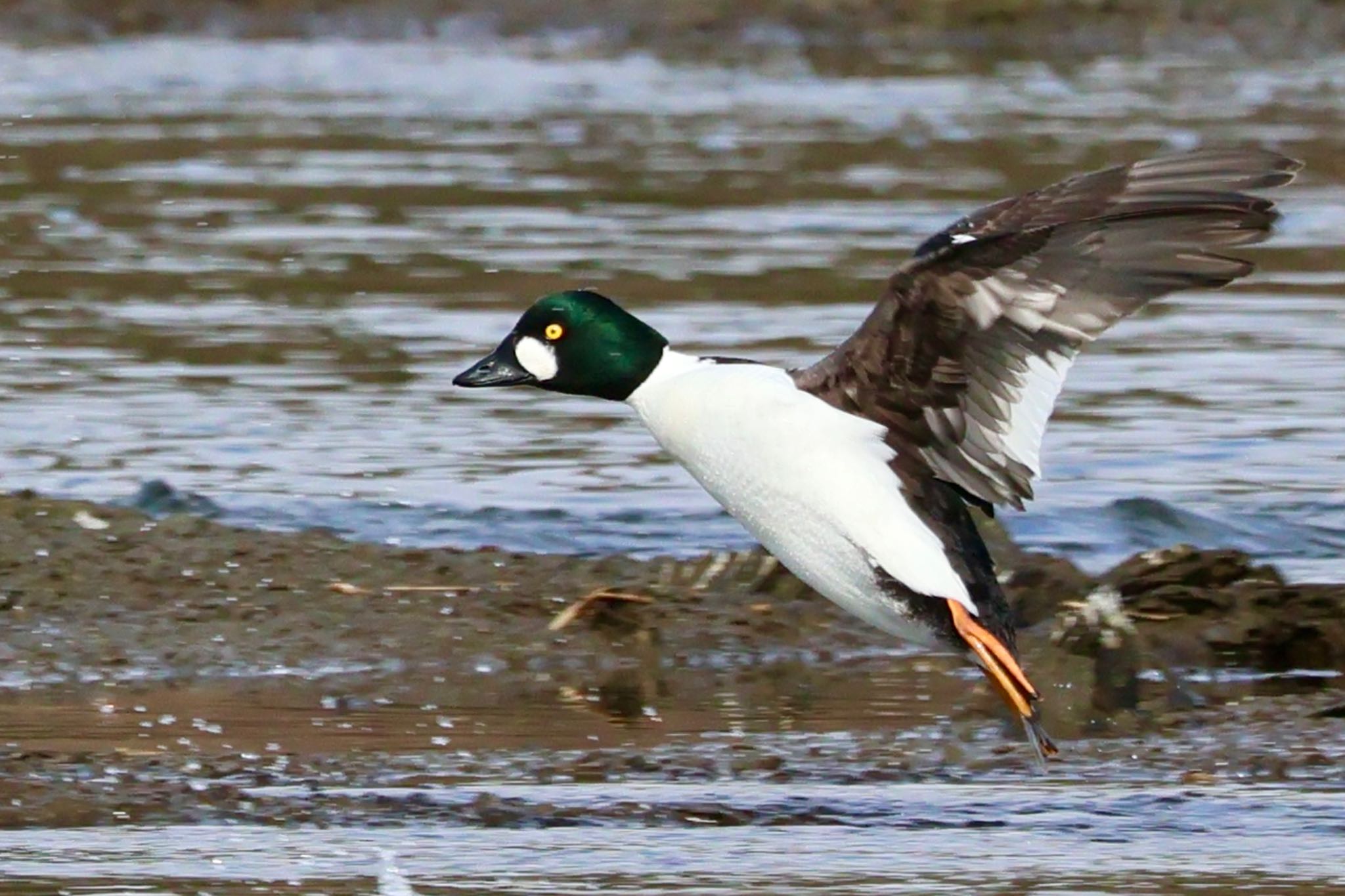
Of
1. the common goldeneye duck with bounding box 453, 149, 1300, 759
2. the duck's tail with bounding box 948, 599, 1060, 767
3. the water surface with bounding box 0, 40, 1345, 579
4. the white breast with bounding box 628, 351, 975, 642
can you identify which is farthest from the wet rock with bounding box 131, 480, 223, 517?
the duck's tail with bounding box 948, 599, 1060, 767

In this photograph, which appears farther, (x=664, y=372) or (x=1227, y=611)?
(x=1227, y=611)

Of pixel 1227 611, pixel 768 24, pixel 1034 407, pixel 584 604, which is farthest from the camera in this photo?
pixel 768 24

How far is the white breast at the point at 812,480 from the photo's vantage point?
7.36 meters

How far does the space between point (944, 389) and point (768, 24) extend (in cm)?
2720

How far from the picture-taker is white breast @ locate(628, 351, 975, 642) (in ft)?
24.1

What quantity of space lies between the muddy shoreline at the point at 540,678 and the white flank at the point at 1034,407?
0.84 m

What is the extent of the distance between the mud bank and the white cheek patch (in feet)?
84.8

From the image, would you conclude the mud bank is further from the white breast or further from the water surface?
the white breast

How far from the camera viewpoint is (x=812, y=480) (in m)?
7.36

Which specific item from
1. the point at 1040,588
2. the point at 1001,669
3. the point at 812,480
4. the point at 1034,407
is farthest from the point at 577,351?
the point at 1040,588

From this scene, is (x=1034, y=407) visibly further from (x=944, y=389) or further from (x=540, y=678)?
(x=540, y=678)

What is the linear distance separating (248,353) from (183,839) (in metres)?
7.79

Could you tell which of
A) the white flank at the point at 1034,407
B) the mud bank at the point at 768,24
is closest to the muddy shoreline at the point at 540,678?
the white flank at the point at 1034,407

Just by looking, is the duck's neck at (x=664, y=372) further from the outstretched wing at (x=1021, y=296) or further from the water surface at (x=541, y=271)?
the water surface at (x=541, y=271)
